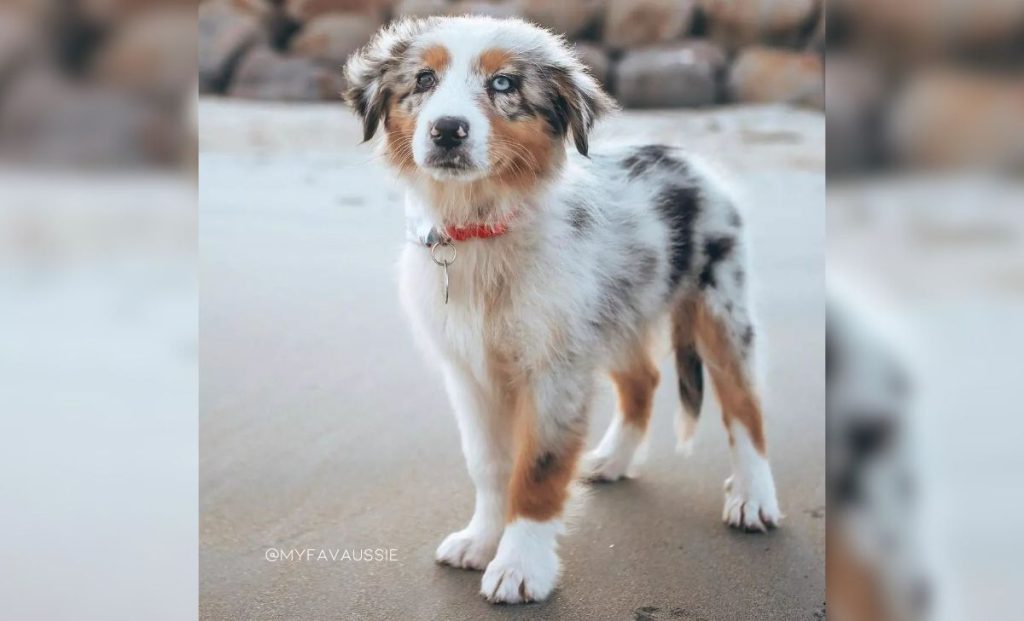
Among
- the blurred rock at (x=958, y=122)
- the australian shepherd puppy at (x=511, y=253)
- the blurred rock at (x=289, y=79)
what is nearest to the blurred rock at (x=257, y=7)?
the blurred rock at (x=289, y=79)

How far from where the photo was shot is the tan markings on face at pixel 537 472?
270 cm

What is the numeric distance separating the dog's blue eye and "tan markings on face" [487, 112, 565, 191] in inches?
2.8

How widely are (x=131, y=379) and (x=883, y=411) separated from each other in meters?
1.87

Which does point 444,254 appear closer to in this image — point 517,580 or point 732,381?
point 517,580

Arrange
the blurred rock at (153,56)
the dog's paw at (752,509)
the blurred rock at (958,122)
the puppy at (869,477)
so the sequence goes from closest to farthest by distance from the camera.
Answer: the blurred rock at (958,122)
the puppy at (869,477)
the blurred rock at (153,56)
the dog's paw at (752,509)

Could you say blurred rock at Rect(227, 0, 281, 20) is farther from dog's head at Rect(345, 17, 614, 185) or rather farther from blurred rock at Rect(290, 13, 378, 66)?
dog's head at Rect(345, 17, 614, 185)

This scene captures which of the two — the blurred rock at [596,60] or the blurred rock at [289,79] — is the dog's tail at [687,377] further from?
the blurred rock at [289,79]

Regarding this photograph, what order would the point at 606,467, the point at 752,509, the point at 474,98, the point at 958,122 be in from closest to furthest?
1. the point at 958,122
2. the point at 474,98
3. the point at 752,509
4. the point at 606,467

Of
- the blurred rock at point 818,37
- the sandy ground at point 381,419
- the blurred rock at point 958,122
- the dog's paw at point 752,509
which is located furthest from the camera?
the dog's paw at point 752,509

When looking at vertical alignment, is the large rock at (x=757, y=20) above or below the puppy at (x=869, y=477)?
above

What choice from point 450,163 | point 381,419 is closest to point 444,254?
point 450,163

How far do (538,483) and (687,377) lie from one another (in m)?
0.71

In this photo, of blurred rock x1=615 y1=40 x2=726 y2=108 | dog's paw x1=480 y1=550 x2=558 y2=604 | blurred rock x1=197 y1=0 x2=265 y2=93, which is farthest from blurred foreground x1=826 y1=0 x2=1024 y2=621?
blurred rock x1=197 y1=0 x2=265 y2=93

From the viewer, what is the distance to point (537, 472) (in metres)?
2.70
